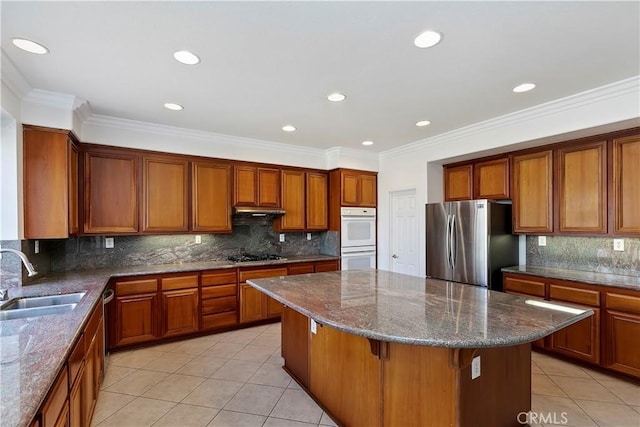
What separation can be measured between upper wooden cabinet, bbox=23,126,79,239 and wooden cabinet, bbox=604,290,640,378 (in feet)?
16.6

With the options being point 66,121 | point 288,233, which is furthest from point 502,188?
point 66,121

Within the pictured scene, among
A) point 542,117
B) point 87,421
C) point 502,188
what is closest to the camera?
point 87,421

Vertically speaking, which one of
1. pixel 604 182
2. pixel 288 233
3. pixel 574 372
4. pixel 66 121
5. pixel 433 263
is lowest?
pixel 574 372

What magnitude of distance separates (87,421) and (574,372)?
3.99 metres

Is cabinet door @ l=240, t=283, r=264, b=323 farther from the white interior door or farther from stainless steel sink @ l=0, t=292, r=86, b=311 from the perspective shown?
the white interior door

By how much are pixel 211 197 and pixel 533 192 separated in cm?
395

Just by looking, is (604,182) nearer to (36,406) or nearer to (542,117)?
(542,117)

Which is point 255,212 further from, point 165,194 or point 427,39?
point 427,39

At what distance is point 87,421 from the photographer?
201 centimetres

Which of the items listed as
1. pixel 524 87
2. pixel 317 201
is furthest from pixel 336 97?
pixel 317 201

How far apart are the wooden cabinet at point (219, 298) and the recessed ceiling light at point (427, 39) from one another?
128 inches

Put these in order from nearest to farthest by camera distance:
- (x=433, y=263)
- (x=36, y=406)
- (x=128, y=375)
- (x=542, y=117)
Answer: (x=36, y=406)
(x=128, y=375)
(x=542, y=117)
(x=433, y=263)

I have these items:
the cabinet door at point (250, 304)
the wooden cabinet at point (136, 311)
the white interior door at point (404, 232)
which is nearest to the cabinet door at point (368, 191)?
the white interior door at point (404, 232)

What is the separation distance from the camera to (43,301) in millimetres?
2344
